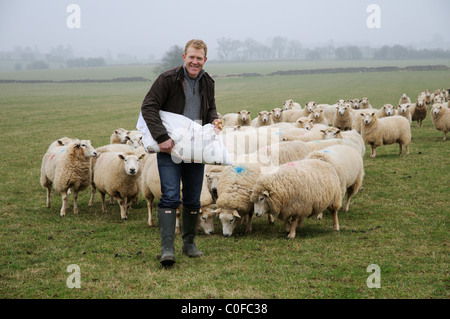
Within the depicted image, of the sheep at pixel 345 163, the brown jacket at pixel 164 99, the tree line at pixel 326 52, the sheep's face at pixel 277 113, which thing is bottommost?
the sheep at pixel 345 163

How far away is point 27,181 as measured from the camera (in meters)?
→ 10.5

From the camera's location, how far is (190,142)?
177 inches

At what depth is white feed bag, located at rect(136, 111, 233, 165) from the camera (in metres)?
4.48

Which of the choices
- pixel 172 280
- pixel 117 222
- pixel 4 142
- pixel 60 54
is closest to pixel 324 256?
pixel 172 280

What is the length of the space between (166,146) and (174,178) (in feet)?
1.46

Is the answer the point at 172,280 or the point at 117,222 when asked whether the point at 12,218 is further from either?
the point at 172,280

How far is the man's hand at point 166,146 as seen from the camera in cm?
443


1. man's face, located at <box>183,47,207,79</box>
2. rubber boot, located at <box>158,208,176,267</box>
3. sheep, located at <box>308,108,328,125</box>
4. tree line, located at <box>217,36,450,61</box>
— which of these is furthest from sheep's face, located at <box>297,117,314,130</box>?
tree line, located at <box>217,36,450,61</box>

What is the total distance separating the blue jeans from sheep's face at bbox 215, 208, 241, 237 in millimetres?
1343

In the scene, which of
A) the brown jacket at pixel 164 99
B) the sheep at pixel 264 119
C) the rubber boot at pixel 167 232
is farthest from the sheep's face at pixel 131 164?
the sheep at pixel 264 119

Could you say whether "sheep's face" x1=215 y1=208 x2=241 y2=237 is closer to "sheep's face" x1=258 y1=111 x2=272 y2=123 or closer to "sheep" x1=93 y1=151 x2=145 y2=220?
"sheep" x1=93 y1=151 x2=145 y2=220

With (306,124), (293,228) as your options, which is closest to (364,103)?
(306,124)

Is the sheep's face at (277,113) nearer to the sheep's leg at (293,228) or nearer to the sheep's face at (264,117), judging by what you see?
the sheep's face at (264,117)
